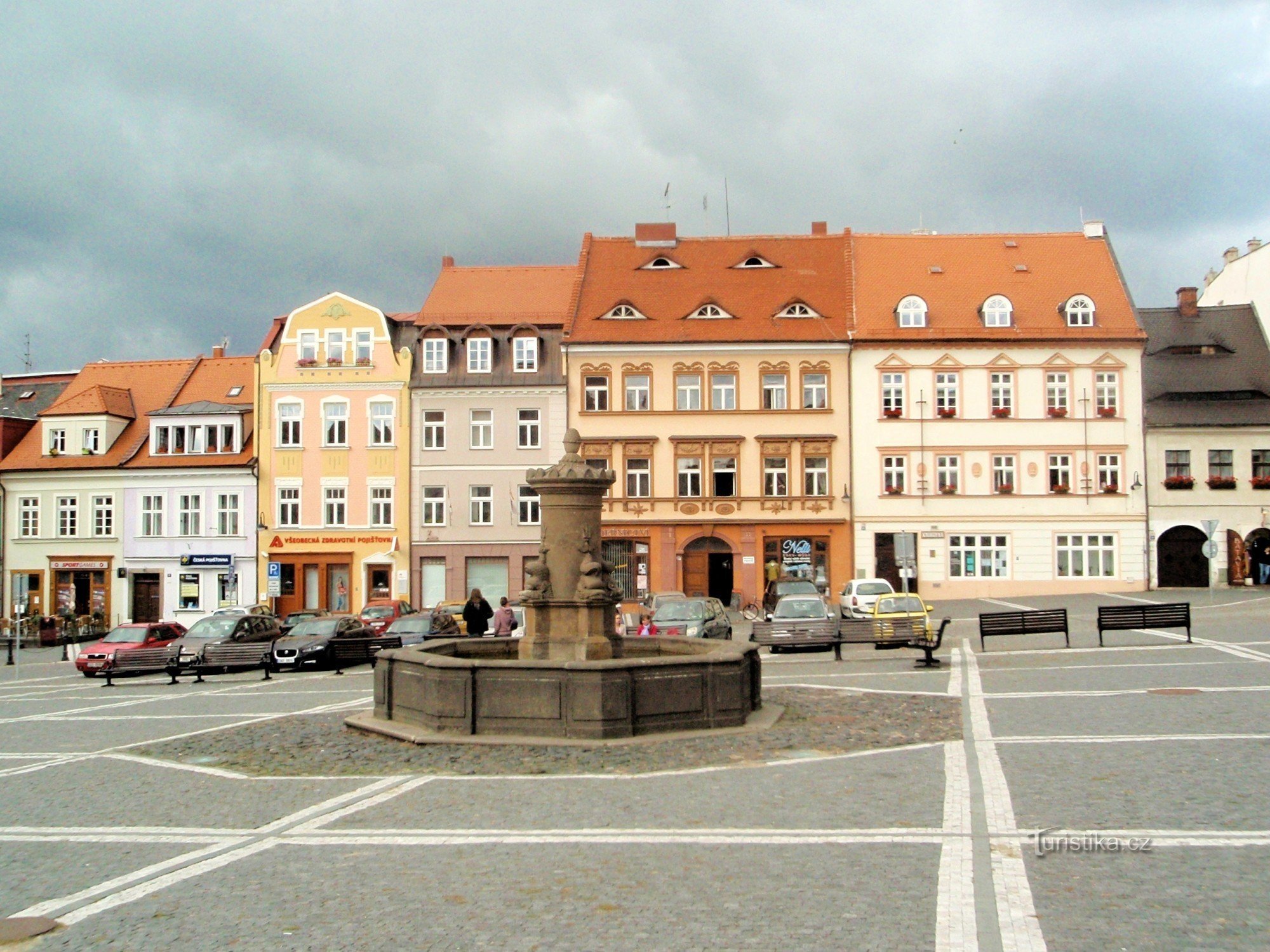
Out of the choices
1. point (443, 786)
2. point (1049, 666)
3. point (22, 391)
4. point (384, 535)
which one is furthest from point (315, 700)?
point (22, 391)

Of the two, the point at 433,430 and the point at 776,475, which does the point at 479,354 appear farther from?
the point at 776,475

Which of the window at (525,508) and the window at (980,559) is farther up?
the window at (525,508)

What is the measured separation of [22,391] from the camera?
58656 mm

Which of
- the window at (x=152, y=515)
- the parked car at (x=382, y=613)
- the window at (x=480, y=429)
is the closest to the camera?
the parked car at (x=382, y=613)

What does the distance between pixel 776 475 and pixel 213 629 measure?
22106 millimetres

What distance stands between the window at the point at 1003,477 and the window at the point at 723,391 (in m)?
10.2

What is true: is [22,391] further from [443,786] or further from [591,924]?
[591,924]

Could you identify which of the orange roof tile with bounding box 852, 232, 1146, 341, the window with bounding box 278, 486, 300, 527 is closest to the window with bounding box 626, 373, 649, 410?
the orange roof tile with bounding box 852, 232, 1146, 341

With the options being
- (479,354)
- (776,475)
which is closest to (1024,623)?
(776,475)

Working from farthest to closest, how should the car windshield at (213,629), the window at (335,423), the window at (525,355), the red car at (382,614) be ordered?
the window at (335,423)
the window at (525,355)
the red car at (382,614)
the car windshield at (213,629)

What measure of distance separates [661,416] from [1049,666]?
83.6ft

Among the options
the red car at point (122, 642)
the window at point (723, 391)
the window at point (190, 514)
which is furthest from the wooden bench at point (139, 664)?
the window at point (723, 391)

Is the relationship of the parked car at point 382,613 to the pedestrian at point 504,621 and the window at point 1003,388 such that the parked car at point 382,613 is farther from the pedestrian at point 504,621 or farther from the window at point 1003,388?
the window at point 1003,388

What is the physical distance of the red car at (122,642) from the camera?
29.9 metres
